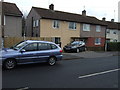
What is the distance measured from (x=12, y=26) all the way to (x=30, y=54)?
13.6 m

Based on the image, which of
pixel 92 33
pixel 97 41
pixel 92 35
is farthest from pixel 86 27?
pixel 97 41

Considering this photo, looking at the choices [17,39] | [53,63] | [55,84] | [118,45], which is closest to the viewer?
[55,84]

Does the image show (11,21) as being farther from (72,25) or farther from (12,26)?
(72,25)

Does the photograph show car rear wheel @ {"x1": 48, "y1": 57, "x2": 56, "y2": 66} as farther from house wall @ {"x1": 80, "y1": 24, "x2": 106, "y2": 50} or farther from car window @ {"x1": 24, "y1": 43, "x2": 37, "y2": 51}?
house wall @ {"x1": 80, "y1": 24, "x2": 106, "y2": 50}

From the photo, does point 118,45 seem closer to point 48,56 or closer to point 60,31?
point 60,31

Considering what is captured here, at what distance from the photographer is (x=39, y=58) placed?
9602 mm

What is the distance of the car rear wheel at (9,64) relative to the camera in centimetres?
840

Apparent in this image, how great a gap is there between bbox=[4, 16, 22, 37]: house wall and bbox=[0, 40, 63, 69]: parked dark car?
12.3 meters

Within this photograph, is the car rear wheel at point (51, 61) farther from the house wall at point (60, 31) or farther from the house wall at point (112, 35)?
the house wall at point (112, 35)

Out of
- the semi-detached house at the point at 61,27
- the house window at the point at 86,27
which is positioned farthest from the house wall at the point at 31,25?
the house window at the point at 86,27

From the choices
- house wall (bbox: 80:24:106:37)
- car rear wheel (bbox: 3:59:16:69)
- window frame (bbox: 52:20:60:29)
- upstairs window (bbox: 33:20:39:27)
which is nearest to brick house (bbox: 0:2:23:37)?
upstairs window (bbox: 33:20:39:27)

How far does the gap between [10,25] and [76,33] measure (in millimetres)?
12473

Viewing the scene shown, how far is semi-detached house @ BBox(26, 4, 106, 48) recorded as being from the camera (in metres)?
24.5

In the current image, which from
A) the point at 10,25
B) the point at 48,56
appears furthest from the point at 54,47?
the point at 10,25
